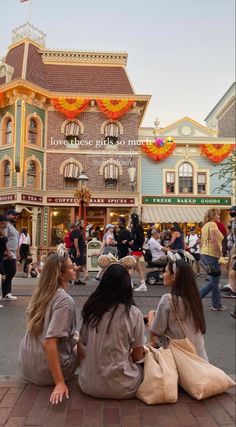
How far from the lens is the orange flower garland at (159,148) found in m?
22.5

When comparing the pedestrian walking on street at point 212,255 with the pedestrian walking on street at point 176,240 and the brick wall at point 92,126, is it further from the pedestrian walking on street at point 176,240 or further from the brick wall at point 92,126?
the brick wall at point 92,126

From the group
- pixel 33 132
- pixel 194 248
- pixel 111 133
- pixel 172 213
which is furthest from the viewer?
pixel 172 213

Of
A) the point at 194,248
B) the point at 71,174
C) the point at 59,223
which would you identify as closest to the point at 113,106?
the point at 71,174

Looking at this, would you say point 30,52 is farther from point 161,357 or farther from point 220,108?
point 161,357

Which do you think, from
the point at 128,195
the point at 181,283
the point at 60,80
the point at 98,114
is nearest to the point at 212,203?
the point at 128,195

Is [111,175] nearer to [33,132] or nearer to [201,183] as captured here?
[33,132]

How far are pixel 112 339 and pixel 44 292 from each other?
2.20 feet

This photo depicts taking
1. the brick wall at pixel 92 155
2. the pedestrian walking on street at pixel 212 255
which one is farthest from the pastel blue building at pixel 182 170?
the pedestrian walking on street at pixel 212 255

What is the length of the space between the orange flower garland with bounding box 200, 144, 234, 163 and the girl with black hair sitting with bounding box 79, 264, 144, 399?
21.1 metres

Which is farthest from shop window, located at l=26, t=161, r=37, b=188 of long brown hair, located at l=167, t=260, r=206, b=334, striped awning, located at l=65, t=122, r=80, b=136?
long brown hair, located at l=167, t=260, r=206, b=334

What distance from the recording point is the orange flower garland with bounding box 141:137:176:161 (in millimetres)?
22500

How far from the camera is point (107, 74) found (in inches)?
930

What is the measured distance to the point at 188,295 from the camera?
3.21 metres

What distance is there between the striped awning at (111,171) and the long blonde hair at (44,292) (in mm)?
18709
